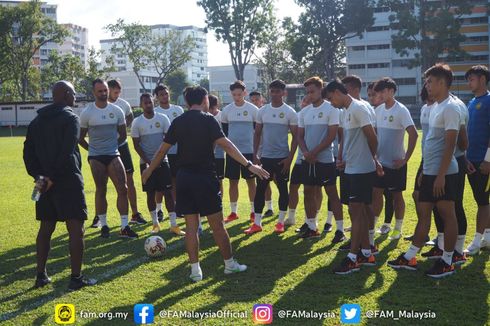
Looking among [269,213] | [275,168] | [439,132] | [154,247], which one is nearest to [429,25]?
[269,213]

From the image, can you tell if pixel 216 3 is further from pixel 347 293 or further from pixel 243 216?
pixel 347 293

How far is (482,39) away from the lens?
75375 millimetres

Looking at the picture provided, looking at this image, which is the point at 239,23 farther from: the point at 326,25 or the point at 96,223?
the point at 96,223

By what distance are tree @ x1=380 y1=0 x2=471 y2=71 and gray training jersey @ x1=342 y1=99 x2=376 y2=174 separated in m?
50.5

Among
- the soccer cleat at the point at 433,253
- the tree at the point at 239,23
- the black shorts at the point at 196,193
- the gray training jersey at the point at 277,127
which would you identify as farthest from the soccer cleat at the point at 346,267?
the tree at the point at 239,23

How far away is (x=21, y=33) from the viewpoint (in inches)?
2366

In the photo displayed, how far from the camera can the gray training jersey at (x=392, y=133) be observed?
702cm

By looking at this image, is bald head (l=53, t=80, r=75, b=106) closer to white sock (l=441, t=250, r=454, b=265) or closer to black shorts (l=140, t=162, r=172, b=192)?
black shorts (l=140, t=162, r=172, b=192)

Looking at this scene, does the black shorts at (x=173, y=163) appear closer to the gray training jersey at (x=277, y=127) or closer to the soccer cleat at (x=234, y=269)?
the gray training jersey at (x=277, y=127)

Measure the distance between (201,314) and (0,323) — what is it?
186cm

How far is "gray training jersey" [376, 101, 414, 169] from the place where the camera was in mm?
7016

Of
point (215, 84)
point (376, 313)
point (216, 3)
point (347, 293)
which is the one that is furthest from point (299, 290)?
point (215, 84)

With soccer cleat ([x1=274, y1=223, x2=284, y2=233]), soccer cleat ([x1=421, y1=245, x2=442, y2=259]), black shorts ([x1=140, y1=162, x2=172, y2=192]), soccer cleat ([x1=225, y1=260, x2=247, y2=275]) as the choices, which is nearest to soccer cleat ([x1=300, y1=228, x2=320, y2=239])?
soccer cleat ([x1=274, y1=223, x2=284, y2=233])

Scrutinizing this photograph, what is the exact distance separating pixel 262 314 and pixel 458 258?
2784 millimetres
